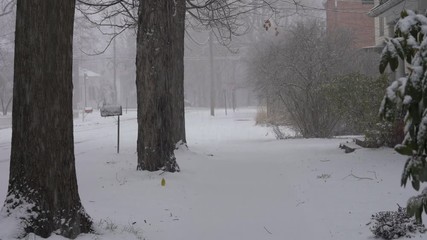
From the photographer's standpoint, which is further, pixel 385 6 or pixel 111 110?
pixel 385 6

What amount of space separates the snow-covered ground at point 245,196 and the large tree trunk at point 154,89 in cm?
39

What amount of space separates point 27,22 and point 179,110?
9.10 m

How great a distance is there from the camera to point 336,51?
19562 millimetres

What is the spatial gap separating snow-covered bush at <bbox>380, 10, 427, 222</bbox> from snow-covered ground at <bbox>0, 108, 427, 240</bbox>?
3179mm

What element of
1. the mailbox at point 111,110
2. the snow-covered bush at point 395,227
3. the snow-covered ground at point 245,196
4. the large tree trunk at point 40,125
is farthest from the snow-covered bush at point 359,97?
the large tree trunk at point 40,125

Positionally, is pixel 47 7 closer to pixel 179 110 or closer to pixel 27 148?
pixel 27 148

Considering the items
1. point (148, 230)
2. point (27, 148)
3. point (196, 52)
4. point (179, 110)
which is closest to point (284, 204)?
point (148, 230)

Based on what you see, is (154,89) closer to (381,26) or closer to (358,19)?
(381,26)

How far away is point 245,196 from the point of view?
25.9ft

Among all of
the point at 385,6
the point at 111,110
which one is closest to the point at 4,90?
the point at 111,110

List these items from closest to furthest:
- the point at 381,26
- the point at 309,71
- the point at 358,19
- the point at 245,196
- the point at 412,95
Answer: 1. the point at 412,95
2. the point at 245,196
3. the point at 309,71
4. the point at 381,26
5. the point at 358,19

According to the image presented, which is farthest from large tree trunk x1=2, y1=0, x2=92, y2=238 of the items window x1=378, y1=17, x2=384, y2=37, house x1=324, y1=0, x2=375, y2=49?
house x1=324, y1=0, x2=375, y2=49

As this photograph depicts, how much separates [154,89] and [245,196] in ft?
8.39

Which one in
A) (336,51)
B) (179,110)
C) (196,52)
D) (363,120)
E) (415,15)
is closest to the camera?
(415,15)
